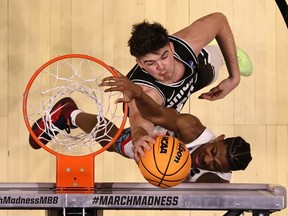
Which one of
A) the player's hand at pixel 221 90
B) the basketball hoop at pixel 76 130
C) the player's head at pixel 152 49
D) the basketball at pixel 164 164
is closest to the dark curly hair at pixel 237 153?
the player's hand at pixel 221 90

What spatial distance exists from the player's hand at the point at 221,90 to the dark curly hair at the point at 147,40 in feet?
2.03

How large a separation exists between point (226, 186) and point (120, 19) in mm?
1819

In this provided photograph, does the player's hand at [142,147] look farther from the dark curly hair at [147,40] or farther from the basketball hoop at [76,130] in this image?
the dark curly hair at [147,40]

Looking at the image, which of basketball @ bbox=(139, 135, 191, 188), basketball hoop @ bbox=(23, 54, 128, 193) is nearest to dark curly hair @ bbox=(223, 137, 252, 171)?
basketball hoop @ bbox=(23, 54, 128, 193)

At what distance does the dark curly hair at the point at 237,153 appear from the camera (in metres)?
4.03

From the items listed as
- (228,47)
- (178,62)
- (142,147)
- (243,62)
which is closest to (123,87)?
(142,147)

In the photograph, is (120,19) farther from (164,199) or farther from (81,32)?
(164,199)

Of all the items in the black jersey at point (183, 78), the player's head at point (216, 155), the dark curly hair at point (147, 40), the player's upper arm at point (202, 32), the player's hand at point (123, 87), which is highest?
the player's upper arm at point (202, 32)

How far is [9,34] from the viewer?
485 cm

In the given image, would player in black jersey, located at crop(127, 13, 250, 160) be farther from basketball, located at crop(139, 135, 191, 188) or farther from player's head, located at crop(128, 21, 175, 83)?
basketball, located at crop(139, 135, 191, 188)

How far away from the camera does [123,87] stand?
3031mm

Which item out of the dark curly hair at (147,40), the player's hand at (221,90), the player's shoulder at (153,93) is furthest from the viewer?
the player's hand at (221,90)

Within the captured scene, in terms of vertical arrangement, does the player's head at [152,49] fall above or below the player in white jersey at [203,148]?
above

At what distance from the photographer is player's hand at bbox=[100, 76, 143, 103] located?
9.77 ft
